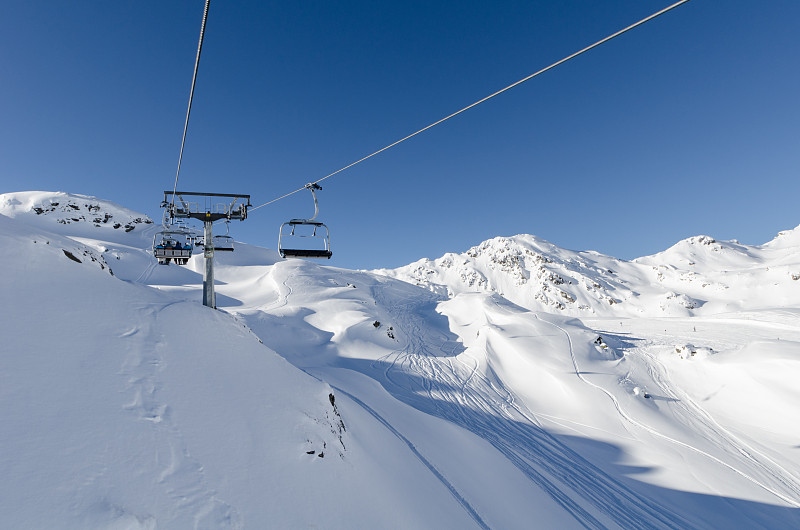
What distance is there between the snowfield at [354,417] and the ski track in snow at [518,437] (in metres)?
0.10

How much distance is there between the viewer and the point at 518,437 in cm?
1325

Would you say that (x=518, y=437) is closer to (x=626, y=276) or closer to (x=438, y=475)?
(x=438, y=475)

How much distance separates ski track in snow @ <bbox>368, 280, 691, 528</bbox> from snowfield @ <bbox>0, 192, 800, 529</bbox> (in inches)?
3.8

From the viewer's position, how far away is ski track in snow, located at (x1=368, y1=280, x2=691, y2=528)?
9.45 meters

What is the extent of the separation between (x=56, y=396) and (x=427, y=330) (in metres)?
28.5

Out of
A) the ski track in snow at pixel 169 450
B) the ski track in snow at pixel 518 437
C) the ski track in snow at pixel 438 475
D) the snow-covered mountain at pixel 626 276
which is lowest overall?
the ski track in snow at pixel 518 437

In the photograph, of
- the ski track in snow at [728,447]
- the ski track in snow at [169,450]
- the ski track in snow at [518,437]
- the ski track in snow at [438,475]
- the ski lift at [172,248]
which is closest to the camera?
the ski track in snow at [169,450]

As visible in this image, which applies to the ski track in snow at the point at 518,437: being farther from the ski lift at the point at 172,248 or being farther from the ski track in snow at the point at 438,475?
the ski lift at the point at 172,248

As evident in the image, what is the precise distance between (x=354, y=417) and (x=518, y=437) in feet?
29.1

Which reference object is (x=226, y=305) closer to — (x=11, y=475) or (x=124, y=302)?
(x=124, y=302)

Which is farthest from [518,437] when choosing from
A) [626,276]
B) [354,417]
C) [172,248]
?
[626,276]

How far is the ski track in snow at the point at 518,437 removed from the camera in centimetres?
945

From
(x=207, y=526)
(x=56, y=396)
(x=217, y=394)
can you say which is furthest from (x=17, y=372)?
(x=207, y=526)

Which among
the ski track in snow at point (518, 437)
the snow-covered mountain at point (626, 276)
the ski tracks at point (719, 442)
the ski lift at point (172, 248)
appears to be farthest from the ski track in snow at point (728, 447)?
the snow-covered mountain at point (626, 276)
